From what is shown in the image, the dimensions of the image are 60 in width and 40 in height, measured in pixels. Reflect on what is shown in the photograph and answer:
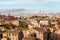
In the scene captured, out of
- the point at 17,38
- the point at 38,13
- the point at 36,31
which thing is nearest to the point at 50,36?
the point at 36,31

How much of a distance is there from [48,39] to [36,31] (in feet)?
3.37

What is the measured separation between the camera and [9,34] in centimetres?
1262

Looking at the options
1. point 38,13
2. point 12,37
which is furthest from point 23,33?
point 38,13

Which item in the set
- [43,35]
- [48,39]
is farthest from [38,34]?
[48,39]

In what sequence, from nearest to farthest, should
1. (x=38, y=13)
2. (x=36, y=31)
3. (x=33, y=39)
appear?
(x=33, y=39) → (x=36, y=31) → (x=38, y=13)

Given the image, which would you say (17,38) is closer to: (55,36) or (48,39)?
(48,39)

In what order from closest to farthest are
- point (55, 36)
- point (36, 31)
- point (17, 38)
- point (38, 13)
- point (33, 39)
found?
1. point (33, 39)
2. point (17, 38)
3. point (36, 31)
4. point (55, 36)
5. point (38, 13)

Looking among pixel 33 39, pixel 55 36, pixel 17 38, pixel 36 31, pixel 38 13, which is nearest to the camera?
pixel 33 39

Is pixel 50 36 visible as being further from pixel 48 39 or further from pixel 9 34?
pixel 9 34

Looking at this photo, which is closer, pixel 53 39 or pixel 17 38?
pixel 17 38

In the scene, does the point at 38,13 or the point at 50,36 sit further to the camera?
the point at 38,13

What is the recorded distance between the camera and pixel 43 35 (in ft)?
42.9

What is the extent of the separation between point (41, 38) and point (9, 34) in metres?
1.82

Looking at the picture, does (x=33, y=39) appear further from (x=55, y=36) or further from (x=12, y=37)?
(x=55, y=36)
